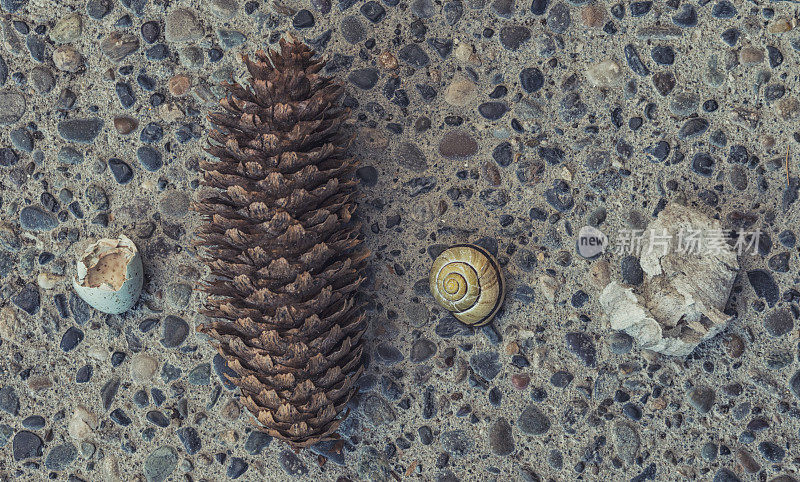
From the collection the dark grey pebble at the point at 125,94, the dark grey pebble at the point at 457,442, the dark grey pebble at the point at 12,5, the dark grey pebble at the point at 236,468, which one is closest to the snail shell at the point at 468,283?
the dark grey pebble at the point at 457,442

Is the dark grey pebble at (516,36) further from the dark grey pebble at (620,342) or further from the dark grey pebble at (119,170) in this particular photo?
the dark grey pebble at (119,170)

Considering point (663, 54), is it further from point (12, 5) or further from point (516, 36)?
point (12, 5)

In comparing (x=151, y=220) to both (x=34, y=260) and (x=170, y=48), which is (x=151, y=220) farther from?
(x=170, y=48)

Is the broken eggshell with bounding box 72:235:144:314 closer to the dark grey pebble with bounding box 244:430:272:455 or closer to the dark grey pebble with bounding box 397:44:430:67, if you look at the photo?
the dark grey pebble with bounding box 244:430:272:455

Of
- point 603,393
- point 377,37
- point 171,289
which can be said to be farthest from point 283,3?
point 603,393

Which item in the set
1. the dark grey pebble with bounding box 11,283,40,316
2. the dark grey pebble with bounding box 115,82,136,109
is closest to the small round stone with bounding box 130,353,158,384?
the dark grey pebble with bounding box 11,283,40,316

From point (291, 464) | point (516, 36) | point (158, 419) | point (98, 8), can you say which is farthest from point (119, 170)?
point (516, 36)
